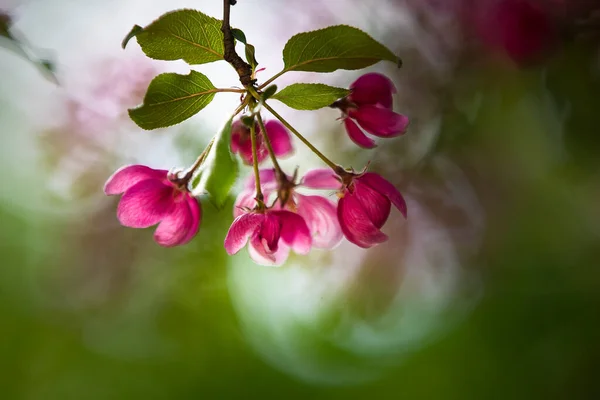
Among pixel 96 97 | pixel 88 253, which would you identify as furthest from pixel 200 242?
pixel 96 97

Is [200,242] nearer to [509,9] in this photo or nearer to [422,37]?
[422,37]

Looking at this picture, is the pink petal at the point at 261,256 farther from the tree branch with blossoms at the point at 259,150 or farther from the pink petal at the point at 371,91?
the pink petal at the point at 371,91

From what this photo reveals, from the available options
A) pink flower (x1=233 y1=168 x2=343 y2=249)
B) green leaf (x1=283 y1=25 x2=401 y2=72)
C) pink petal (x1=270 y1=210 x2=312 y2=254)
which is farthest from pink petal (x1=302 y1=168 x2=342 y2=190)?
green leaf (x1=283 y1=25 x2=401 y2=72)

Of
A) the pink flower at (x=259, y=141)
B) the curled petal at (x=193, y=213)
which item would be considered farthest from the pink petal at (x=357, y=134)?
the curled petal at (x=193, y=213)

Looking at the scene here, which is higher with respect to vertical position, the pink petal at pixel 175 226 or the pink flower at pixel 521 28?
the pink flower at pixel 521 28

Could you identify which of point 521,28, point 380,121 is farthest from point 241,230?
point 521,28

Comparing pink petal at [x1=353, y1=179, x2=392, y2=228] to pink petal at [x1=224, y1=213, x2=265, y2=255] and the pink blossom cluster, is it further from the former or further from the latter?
pink petal at [x1=224, y1=213, x2=265, y2=255]
